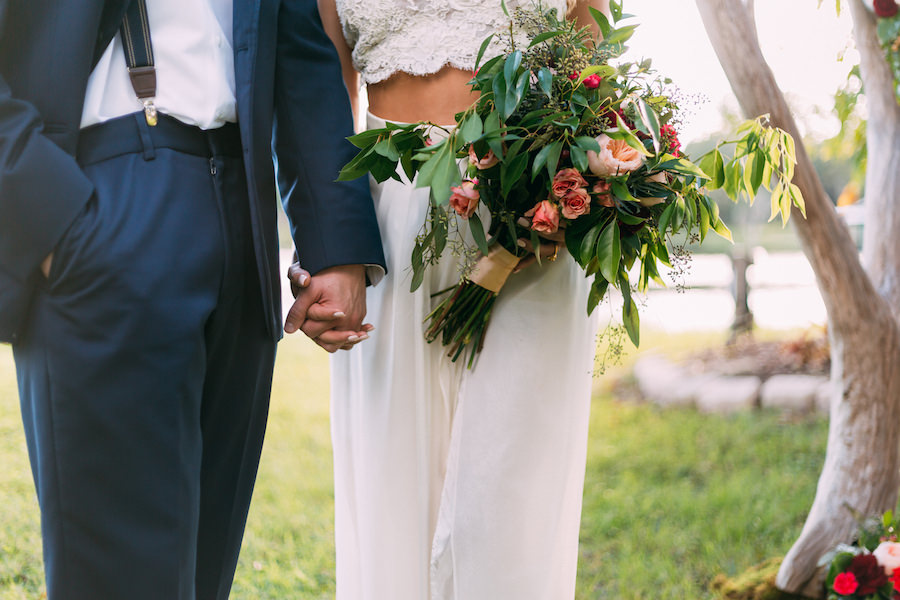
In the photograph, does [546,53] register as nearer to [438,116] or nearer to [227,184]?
[438,116]

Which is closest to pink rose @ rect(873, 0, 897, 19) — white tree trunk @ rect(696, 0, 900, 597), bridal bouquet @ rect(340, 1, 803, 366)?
white tree trunk @ rect(696, 0, 900, 597)

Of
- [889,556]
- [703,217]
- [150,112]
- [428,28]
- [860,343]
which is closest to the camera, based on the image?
[150,112]

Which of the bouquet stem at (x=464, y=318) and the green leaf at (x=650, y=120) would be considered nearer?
the green leaf at (x=650, y=120)

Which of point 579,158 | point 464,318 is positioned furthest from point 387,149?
point 464,318

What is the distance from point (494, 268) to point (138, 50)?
0.87m

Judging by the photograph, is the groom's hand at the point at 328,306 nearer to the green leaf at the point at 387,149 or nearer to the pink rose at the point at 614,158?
the green leaf at the point at 387,149

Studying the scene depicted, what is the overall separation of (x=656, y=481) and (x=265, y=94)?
3.70m

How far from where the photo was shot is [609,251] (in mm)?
1709

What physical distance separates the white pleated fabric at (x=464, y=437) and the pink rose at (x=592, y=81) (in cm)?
47

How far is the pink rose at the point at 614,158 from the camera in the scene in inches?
66.3

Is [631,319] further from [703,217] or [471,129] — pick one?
[471,129]

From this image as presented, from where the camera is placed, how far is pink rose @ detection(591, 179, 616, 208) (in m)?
1.74

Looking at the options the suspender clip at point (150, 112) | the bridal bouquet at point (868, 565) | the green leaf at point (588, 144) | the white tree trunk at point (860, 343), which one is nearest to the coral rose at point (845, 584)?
the bridal bouquet at point (868, 565)

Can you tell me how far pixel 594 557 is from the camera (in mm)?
3832
